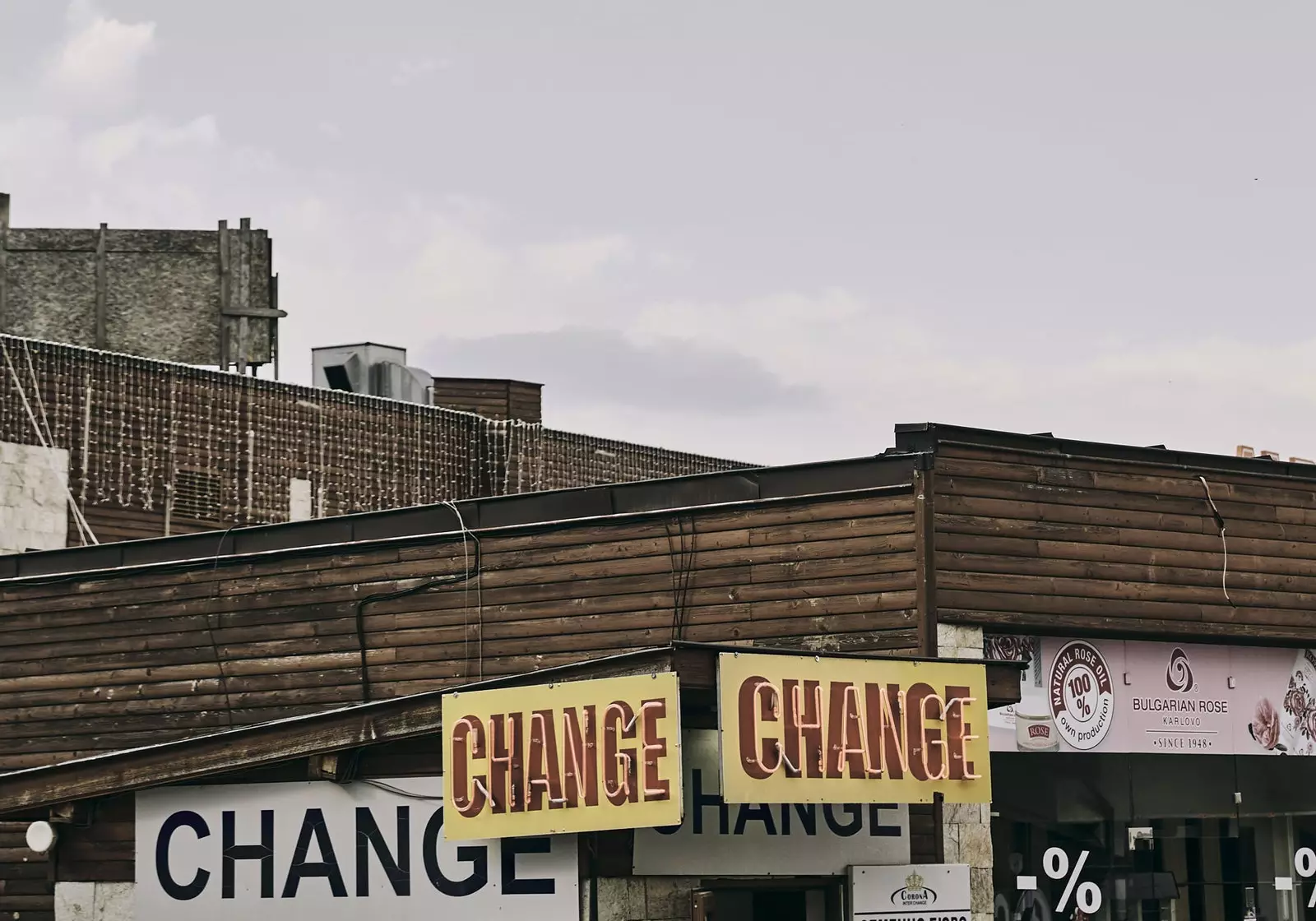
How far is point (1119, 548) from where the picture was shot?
20.6 meters

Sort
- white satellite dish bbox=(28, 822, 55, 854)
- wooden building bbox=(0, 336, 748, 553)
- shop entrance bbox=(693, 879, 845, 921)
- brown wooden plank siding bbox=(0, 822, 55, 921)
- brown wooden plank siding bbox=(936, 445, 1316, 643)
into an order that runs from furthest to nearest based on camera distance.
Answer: wooden building bbox=(0, 336, 748, 553) < brown wooden plank siding bbox=(0, 822, 55, 921) < white satellite dish bbox=(28, 822, 55, 854) < brown wooden plank siding bbox=(936, 445, 1316, 643) < shop entrance bbox=(693, 879, 845, 921)

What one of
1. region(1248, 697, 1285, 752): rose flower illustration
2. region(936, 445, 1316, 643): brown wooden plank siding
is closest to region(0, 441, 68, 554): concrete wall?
region(936, 445, 1316, 643): brown wooden plank siding

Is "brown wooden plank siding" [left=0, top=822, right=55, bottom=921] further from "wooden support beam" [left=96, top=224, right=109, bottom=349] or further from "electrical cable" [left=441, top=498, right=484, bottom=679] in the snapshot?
"wooden support beam" [left=96, top=224, right=109, bottom=349]

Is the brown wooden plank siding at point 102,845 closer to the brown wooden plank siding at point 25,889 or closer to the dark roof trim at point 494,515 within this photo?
the brown wooden plank siding at point 25,889

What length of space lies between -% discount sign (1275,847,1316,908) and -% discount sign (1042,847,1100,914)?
9.96ft

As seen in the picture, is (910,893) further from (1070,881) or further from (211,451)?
(211,451)

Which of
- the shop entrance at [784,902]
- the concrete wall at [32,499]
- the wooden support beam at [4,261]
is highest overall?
the wooden support beam at [4,261]

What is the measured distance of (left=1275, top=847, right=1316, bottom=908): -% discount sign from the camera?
21688 millimetres

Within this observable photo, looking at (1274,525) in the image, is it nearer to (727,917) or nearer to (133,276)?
(727,917)

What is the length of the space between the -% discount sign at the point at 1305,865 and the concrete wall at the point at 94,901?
13299 mm

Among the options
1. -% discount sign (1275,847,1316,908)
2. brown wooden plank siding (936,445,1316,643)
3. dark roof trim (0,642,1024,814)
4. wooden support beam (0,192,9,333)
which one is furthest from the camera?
→ wooden support beam (0,192,9,333)

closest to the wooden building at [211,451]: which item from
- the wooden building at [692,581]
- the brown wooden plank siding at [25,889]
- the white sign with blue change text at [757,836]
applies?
the wooden building at [692,581]

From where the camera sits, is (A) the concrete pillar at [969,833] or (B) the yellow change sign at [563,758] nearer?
(B) the yellow change sign at [563,758]

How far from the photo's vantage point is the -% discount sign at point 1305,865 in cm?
2169
